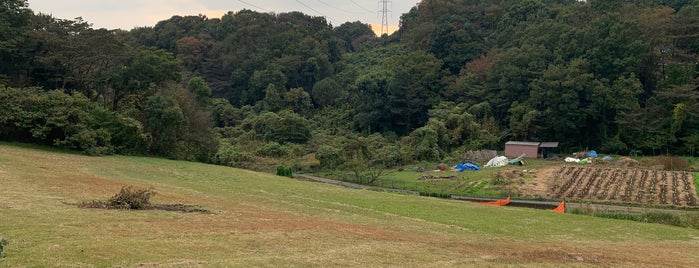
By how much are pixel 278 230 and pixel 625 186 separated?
37.0 meters

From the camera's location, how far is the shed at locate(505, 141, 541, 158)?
6569cm

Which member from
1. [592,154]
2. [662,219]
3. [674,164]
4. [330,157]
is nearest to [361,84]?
[330,157]

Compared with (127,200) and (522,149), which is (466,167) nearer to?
(522,149)

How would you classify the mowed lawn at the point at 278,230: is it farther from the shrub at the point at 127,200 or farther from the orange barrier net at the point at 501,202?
the orange barrier net at the point at 501,202

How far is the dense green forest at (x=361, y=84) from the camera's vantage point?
46.4 m

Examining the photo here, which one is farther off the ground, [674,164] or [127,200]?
[674,164]

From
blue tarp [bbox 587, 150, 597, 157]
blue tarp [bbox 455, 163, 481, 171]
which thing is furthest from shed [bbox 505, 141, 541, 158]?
blue tarp [bbox 455, 163, 481, 171]

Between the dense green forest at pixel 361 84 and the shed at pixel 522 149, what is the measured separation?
4438mm

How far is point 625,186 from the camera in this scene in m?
45.0

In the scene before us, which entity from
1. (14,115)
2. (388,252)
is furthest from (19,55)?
(388,252)

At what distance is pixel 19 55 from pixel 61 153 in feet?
44.6

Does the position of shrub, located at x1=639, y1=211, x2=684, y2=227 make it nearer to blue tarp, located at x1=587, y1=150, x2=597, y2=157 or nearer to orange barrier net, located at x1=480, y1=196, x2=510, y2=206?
orange barrier net, located at x1=480, y1=196, x2=510, y2=206

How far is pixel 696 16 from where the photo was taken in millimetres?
69438

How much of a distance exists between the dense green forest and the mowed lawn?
1490 centimetres
